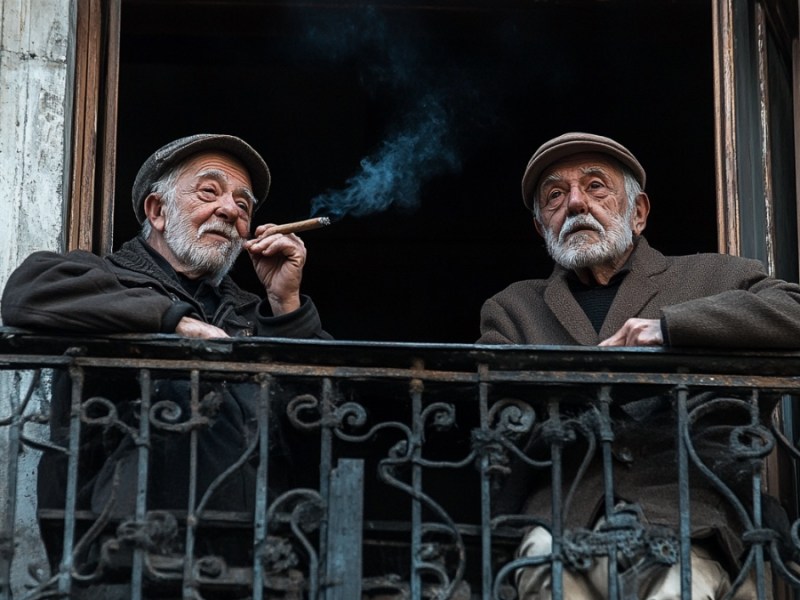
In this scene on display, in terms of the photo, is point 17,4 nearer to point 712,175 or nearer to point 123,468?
point 123,468

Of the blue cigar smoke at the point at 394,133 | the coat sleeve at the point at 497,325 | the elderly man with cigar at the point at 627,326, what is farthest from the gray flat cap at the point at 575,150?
the blue cigar smoke at the point at 394,133

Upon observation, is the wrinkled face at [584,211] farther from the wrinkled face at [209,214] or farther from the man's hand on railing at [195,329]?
the man's hand on railing at [195,329]

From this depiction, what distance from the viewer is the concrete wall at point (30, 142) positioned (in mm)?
6141

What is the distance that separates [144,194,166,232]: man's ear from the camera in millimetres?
6789

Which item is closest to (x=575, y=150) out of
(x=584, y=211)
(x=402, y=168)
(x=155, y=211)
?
(x=584, y=211)

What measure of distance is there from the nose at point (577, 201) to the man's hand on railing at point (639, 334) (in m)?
0.93

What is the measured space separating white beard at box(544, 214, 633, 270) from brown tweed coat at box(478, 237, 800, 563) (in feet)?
0.20

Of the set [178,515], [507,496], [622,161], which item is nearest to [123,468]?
[178,515]

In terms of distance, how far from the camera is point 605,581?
5625 millimetres

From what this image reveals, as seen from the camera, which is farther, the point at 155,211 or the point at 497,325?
the point at 155,211

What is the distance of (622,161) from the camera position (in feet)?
22.5

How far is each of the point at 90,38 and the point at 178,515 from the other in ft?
6.29

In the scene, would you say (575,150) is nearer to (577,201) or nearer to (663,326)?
(577,201)

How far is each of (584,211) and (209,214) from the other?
124 centimetres
